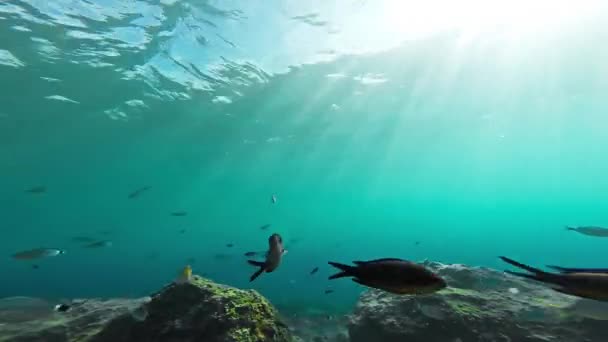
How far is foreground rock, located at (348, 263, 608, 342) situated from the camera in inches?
218

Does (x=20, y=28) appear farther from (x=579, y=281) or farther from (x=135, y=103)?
(x=579, y=281)

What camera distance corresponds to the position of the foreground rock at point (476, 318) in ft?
18.2

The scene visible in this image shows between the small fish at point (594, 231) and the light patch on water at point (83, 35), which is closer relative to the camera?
the small fish at point (594, 231)

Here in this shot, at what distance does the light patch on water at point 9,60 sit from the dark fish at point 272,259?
21.3m

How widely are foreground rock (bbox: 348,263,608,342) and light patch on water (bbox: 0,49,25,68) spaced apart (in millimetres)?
20880

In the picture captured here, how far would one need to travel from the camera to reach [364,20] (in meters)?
17.1

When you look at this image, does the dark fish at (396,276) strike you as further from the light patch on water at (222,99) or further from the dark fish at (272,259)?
the light patch on water at (222,99)

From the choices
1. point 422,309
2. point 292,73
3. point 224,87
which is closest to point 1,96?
point 224,87

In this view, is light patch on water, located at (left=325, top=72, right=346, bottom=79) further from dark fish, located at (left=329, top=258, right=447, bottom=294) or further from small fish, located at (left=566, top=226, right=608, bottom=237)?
dark fish, located at (left=329, top=258, right=447, bottom=294)

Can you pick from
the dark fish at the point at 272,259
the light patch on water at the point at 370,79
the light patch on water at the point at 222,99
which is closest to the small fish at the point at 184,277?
the dark fish at the point at 272,259

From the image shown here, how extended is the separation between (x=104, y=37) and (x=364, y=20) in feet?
41.1

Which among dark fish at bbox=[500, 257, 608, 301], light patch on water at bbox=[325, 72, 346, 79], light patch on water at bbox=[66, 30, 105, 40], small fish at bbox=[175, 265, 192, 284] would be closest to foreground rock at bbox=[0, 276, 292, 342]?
small fish at bbox=[175, 265, 192, 284]

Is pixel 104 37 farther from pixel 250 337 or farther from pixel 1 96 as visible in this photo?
pixel 250 337

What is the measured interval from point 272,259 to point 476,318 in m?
4.52
